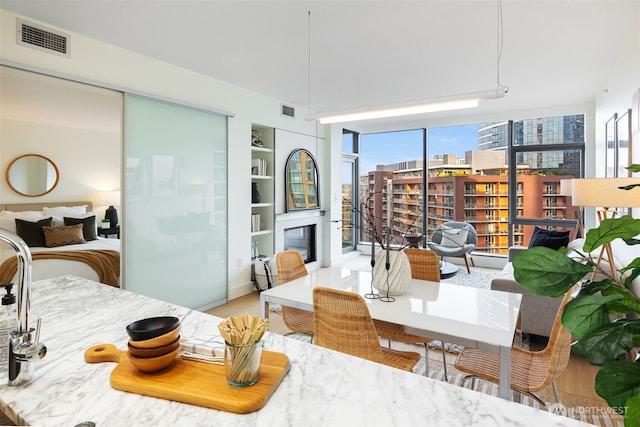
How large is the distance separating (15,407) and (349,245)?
22.5 ft

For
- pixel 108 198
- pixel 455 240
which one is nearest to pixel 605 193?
pixel 455 240

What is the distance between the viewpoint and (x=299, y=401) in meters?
0.86

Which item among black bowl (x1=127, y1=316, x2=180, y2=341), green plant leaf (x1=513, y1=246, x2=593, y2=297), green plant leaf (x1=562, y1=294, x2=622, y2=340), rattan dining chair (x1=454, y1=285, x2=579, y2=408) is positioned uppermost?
green plant leaf (x1=513, y1=246, x2=593, y2=297)

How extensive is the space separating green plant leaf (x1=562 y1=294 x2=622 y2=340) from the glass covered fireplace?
4.79 metres

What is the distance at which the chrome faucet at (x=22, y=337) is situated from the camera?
2.98 ft

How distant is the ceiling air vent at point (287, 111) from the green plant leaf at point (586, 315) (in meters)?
4.89

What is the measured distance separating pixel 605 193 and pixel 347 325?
2.07m

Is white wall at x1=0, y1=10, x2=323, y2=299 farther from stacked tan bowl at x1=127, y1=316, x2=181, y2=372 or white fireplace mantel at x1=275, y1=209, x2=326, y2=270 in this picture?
stacked tan bowl at x1=127, y1=316, x2=181, y2=372

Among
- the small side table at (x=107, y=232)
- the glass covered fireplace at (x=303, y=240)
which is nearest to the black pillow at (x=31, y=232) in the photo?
the small side table at (x=107, y=232)

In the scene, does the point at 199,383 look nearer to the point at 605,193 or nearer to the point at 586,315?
the point at 586,315

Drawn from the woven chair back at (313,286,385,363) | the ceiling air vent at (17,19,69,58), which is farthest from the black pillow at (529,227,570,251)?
the ceiling air vent at (17,19,69,58)

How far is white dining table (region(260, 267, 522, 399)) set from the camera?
1589mm

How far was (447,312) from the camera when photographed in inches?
75.0

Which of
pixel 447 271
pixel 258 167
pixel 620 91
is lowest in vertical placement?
pixel 447 271
